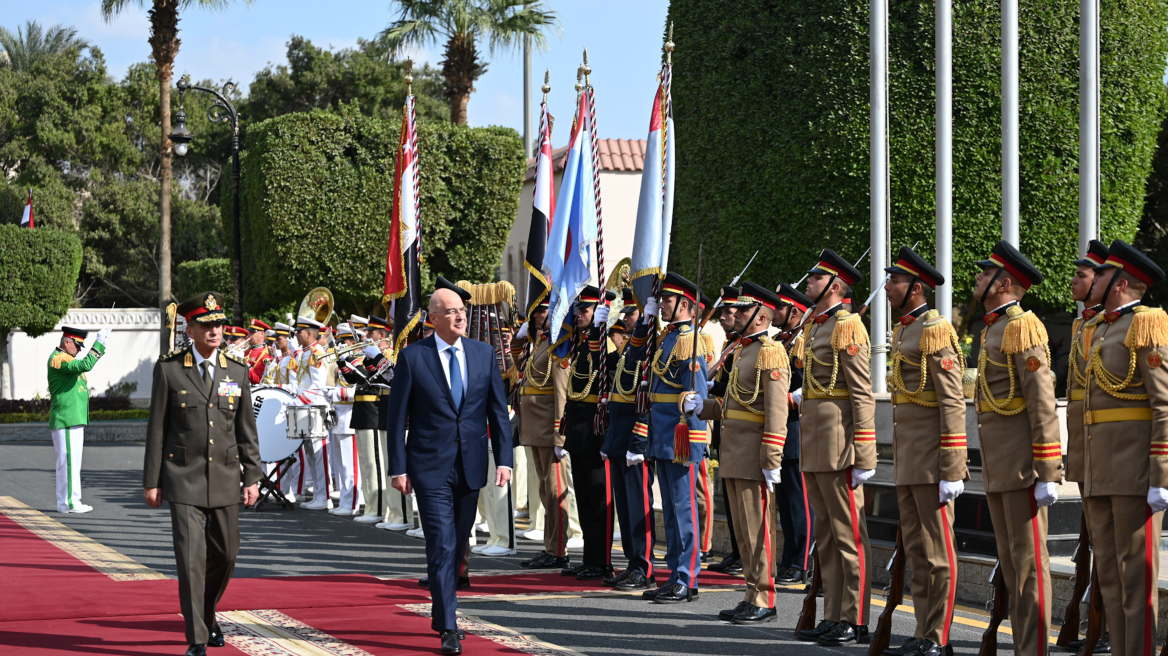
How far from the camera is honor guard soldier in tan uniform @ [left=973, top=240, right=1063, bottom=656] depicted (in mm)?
6180

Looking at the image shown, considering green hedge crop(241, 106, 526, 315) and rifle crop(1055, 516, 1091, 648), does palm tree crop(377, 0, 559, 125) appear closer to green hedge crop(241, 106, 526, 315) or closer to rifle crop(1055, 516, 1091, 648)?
green hedge crop(241, 106, 526, 315)

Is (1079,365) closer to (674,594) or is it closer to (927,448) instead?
(927,448)

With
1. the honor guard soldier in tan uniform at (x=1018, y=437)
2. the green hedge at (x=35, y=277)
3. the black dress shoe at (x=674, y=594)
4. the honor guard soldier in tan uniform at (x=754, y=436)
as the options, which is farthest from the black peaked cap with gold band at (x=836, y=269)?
the green hedge at (x=35, y=277)

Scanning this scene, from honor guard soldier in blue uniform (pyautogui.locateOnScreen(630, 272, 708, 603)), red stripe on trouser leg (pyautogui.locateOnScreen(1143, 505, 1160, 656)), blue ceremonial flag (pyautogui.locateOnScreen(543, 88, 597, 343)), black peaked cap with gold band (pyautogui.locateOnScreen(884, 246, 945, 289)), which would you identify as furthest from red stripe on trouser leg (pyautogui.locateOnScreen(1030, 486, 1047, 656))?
blue ceremonial flag (pyautogui.locateOnScreen(543, 88, 597, 343))

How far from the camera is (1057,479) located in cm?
605

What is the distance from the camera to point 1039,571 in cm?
625

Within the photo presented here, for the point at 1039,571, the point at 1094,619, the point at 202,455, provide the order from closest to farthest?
the point at 1039,571, the point at 1094,619, the point at 202,455

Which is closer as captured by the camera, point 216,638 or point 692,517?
point 216,638

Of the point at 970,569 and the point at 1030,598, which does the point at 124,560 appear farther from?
the point at 1030,598

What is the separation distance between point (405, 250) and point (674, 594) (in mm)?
5656

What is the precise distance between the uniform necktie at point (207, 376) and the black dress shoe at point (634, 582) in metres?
3.53

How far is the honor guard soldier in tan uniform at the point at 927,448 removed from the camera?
6.63m

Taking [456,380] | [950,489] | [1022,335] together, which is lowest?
[950,489]

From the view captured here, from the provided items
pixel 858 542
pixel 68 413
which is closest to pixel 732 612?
pixel 858 542
